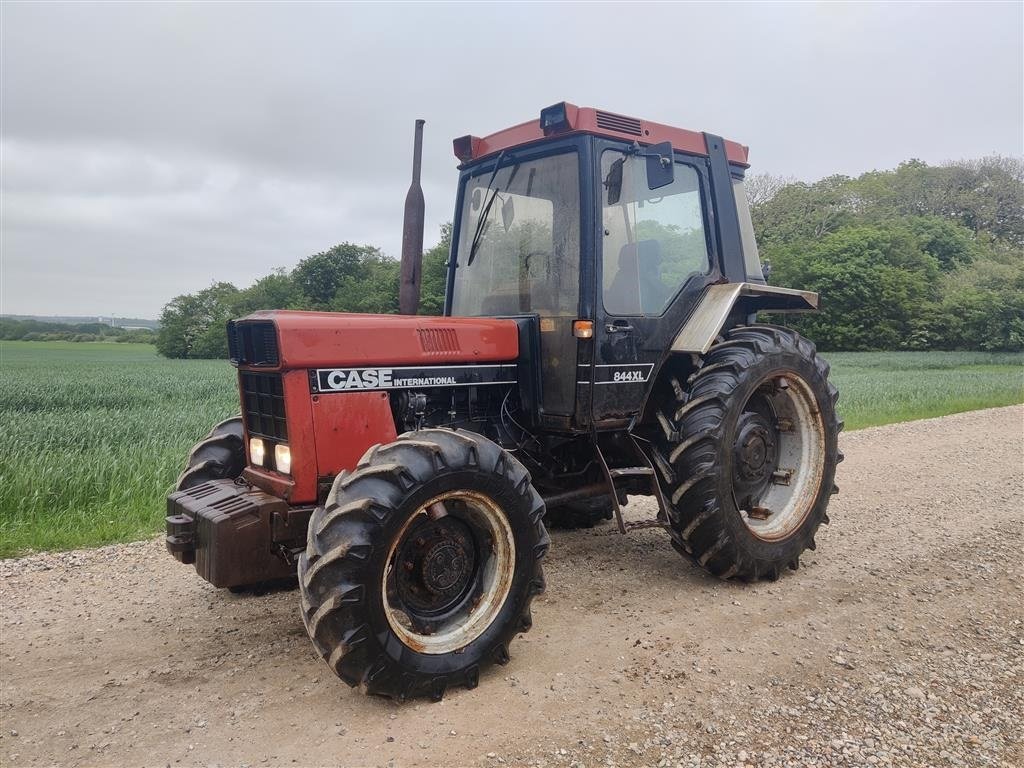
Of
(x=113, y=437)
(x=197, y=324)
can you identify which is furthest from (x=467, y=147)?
(x=197, y=324)

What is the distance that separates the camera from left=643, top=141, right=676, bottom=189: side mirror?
4.15 m

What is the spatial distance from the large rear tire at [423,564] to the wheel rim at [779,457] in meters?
1.89

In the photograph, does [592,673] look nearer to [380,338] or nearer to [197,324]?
[380,338]

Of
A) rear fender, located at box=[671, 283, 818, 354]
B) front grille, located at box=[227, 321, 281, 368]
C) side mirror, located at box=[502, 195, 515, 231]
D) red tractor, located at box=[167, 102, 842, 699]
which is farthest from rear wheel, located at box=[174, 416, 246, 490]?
rear fender, located at box=[671, 283, 818, 354]

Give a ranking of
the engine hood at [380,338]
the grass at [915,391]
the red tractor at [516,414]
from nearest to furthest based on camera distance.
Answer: the red tractor at [516,414], the engine hood at [380,338], the grass at [915,391]

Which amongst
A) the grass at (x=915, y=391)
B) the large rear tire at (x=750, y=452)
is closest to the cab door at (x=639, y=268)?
the large rear tire at (x=750, y=452)

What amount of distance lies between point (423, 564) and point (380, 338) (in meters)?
1.14

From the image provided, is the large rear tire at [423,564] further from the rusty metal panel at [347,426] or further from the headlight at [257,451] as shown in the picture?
the headlight at [257,451]

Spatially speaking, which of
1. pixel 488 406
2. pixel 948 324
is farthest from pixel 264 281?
pixel 488 406

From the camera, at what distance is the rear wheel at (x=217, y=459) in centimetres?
410

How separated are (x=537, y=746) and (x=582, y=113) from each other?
10.5 feet

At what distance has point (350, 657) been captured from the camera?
2953 millimetres

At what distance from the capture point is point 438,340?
397 cm

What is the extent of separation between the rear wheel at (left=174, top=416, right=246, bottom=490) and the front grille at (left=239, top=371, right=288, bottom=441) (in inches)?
12.1
